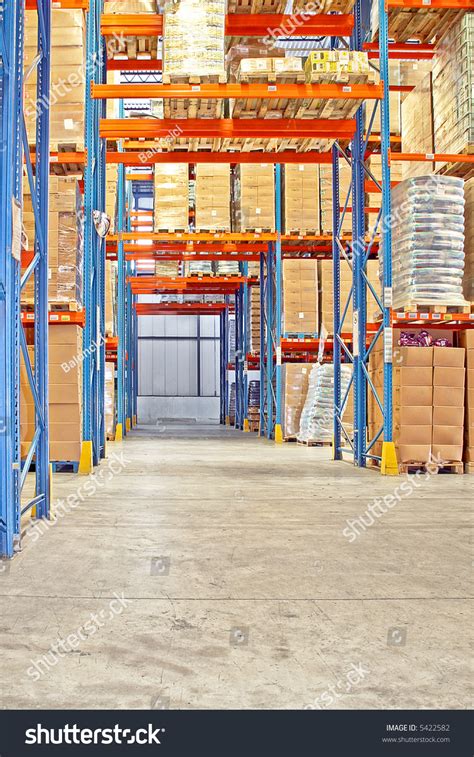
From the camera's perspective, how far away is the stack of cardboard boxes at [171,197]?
44.3 feet

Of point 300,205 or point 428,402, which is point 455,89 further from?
point 300,205

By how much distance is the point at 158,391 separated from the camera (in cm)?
3084

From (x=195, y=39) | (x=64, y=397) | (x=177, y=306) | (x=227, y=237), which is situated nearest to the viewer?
(x=195, y=39)

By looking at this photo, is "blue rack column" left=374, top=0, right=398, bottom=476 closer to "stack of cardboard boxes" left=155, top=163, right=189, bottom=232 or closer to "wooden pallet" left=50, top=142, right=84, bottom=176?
"wooden pallet" left=50, top=142, right=84, bottom=176

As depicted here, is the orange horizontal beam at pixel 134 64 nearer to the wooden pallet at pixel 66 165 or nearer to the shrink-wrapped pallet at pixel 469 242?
the wooden pallet at pixel 66 165

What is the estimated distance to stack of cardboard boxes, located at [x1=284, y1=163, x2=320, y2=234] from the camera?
13336 millimetres

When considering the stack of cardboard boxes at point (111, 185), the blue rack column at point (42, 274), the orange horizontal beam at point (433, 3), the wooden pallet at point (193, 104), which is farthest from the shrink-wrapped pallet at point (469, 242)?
the stack of cardboard boxes at point (111, 185)

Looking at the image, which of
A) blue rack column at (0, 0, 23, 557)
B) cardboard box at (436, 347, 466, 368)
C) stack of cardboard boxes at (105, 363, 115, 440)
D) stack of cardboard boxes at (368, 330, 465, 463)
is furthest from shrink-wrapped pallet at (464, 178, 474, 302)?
stack of cardboard boxes at (105, 363, 115, 440)

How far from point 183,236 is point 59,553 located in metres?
10.1

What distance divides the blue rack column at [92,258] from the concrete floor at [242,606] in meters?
2.10

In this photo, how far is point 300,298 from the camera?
523 inches

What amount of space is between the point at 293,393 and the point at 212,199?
3.92 metres

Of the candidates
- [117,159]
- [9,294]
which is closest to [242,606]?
[9,294]
